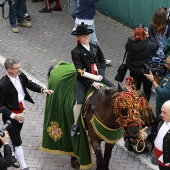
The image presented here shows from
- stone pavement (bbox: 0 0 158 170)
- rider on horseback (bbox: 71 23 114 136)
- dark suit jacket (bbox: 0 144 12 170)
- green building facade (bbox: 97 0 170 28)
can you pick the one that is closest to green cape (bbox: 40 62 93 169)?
rider on horseback (bbox: 71 23 114 136)

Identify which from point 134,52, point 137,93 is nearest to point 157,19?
point 134,52

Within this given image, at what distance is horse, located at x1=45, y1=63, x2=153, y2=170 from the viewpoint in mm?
8734

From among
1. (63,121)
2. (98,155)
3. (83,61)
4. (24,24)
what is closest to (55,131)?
(63,121)

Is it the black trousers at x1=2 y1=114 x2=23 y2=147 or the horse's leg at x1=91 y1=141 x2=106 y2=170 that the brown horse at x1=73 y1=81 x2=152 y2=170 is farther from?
the black trousers at x1=2 y1=114 x2=23 y2=147

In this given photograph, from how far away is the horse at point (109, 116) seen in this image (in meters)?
8.73

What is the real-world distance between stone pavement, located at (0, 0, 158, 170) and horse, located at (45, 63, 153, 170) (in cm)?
53

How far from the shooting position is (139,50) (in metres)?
11.0

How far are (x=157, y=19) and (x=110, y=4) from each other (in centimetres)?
436

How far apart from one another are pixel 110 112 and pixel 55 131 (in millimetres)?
1625

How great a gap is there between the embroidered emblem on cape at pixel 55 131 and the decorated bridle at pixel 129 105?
1.83m

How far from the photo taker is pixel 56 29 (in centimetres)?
1538

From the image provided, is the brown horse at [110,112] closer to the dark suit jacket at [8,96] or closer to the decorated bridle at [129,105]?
the decorated bridle at [129,105]

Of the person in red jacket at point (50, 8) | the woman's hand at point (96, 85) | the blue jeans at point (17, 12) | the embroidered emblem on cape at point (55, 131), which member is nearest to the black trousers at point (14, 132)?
the embroidered emblem on cape at point (55, 131)

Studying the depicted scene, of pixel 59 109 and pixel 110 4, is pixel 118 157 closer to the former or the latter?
pixel 59 109
